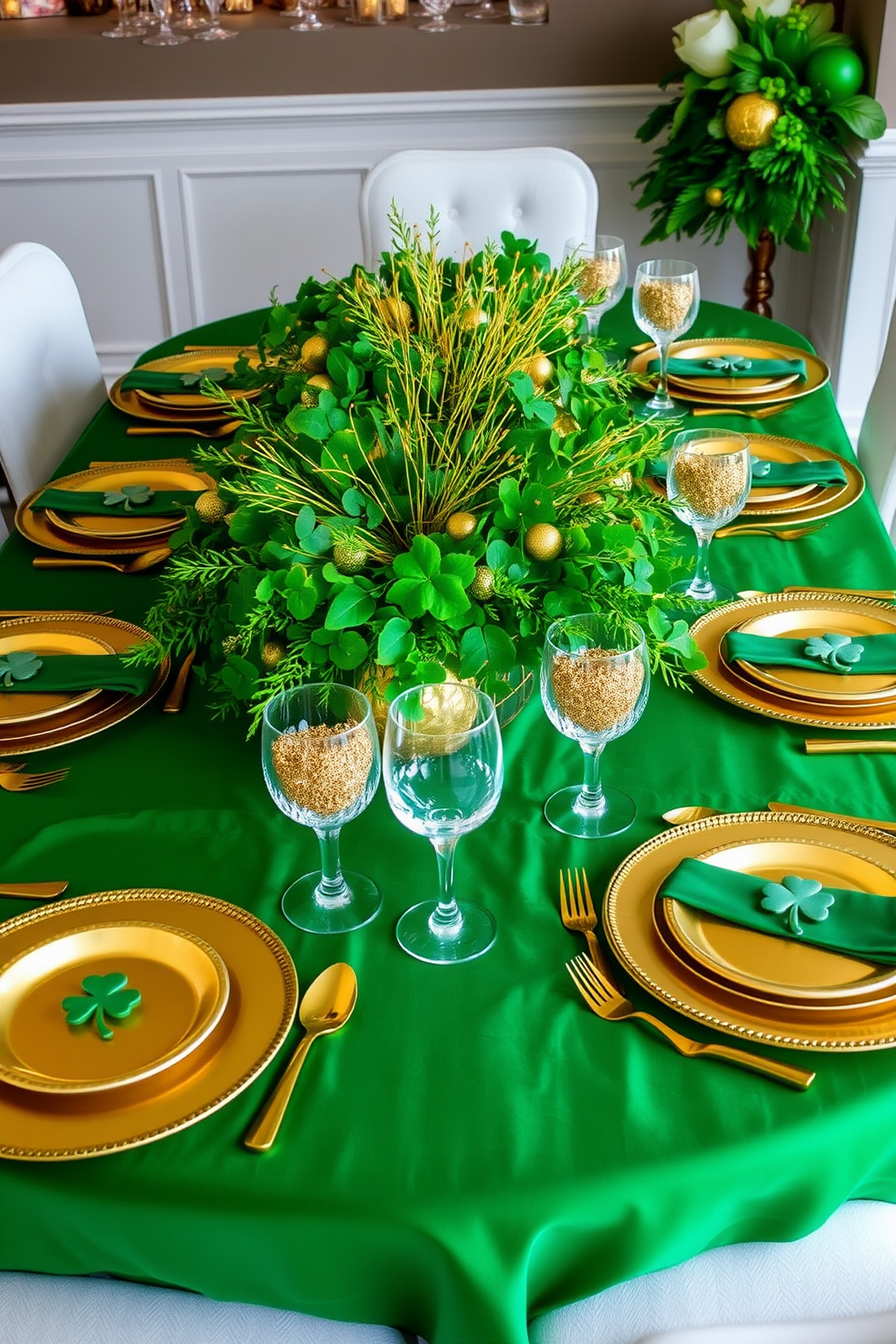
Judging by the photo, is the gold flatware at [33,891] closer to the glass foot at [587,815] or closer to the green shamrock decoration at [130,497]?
the glass foot at [587,815]

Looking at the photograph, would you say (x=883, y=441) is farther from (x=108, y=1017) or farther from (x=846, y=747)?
(x=108, y=1017)

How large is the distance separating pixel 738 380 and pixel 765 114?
1.14 metres

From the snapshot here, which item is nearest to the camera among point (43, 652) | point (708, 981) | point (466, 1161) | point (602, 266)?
point (466, 1161)

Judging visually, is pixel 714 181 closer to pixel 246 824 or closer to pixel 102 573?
pixel 102 573

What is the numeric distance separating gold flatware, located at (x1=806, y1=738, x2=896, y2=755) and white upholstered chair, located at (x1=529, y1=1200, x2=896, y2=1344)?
41 centimetres

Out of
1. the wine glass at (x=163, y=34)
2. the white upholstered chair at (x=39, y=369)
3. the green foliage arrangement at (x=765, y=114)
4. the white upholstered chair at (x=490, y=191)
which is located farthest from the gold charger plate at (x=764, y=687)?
the wine glass at (x=163, y=34)

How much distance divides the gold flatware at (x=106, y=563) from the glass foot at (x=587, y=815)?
2.16 feet

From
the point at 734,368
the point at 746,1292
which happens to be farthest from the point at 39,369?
the point at 746,1292

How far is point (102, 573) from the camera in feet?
5.19

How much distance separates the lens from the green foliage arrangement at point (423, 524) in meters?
1.10

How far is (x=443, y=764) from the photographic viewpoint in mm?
919

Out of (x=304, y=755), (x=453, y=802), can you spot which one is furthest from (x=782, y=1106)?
(x=304, y=755)

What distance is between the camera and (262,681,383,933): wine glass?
94 cm

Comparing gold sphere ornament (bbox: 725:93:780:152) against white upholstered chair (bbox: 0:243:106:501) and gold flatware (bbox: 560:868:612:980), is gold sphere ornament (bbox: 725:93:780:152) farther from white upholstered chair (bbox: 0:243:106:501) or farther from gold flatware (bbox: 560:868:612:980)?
gold flatware (bbox: 560:868:612:980)
